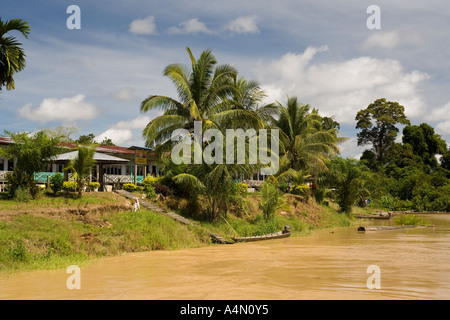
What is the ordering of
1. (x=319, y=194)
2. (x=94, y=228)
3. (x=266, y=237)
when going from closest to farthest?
(x=94, y=228)
(x=266, y=237)
(x=319, y=194)

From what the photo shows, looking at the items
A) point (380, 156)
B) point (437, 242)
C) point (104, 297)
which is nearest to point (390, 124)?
point (380, 156)

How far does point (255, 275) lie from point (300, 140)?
22.2 m

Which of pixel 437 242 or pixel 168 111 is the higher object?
pixel 168 111

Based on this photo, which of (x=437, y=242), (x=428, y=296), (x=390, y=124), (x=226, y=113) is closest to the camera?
(x=428, y=296)

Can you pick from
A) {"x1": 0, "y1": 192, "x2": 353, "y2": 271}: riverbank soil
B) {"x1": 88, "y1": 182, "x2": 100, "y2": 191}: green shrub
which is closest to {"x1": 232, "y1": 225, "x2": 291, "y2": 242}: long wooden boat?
{"x1": 0, "y1": 192, "x2": 353, "y2": 271}: riverbank soil

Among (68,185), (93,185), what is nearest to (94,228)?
(68,185)

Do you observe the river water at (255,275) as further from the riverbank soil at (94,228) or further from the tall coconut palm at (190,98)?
the tall coconut palm at (190,98)

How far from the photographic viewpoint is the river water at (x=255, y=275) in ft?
32.7

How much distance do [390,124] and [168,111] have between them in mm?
41347

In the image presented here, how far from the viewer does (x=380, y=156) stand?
59062 millimetres

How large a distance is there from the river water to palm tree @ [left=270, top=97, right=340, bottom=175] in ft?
48.4

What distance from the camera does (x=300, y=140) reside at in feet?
110

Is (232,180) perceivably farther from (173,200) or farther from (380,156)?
(380,156)

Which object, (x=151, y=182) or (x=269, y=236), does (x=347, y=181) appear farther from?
(x=151, y=182)
